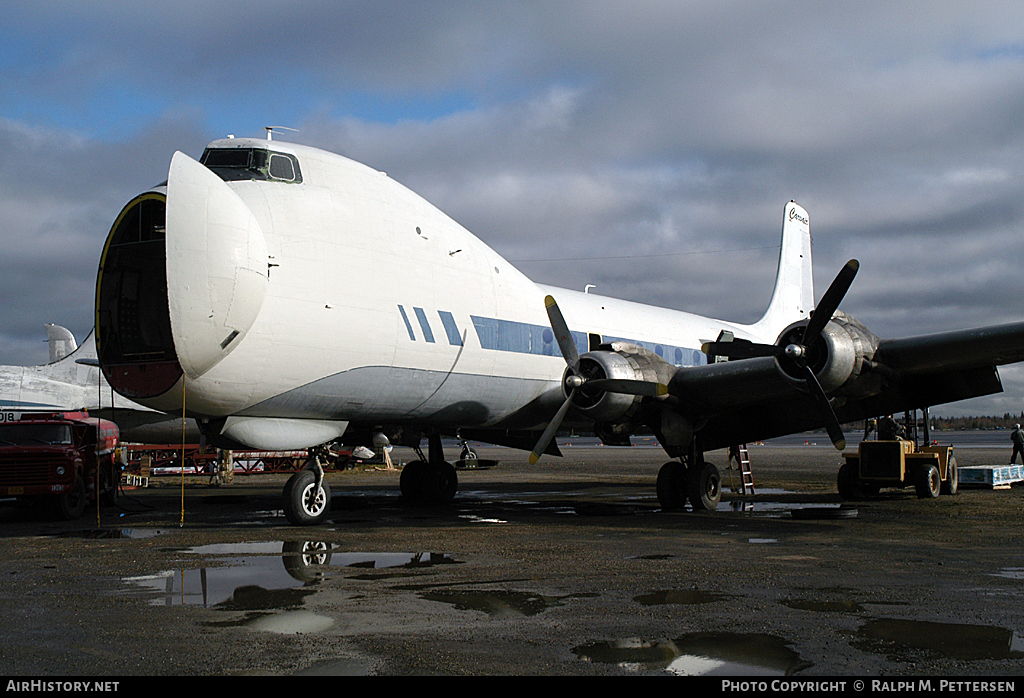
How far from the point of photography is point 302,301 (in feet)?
41.0

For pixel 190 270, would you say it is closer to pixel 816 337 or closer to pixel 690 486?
pixel 816 337

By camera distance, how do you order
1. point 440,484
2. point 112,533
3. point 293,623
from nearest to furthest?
1. point 293,623
2. point 112,533
3. point 440,484

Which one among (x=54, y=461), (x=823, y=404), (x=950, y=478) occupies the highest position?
(x=823, y=404)

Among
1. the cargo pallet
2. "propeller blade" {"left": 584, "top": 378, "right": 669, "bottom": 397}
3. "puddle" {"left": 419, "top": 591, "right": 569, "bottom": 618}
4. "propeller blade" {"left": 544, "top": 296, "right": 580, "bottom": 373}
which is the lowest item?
the cargo pallet

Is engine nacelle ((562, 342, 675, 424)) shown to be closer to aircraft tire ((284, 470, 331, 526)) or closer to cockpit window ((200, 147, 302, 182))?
aircraft tire ((284, 470, 331, 526))

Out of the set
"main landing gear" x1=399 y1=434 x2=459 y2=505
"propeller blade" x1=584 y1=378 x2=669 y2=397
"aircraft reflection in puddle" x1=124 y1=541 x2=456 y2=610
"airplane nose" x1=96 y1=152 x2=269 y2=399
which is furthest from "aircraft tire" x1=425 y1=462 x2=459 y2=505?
"airplane nose" x1=96 y1=152 x2=269 y2=399

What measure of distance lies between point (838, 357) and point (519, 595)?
8615 millimetres

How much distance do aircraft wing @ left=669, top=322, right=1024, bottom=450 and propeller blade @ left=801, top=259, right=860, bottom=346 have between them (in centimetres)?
85

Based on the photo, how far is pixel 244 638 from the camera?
6.31 m

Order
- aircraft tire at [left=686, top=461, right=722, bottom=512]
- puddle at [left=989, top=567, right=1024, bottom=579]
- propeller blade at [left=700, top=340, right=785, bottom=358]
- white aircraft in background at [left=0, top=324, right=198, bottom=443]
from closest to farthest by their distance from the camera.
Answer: puddle at [left=989, top=567, right=1024, bottom=579]
propeller blade at [left=700, top=340, right=785, bottom=358]
aircraft tire at [left=686, top=461, right=722, bottom=512]
white aircraft in background at [left=0, top=324, right=198, bottom=443]

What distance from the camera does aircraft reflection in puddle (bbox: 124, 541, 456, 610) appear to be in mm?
7930

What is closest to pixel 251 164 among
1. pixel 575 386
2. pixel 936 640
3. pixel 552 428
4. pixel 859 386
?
pixel 575 386

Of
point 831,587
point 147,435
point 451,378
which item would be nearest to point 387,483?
point 147,435

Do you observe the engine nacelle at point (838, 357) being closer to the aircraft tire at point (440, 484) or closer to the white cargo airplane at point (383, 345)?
the white cargo airplane at point (383, 345)
